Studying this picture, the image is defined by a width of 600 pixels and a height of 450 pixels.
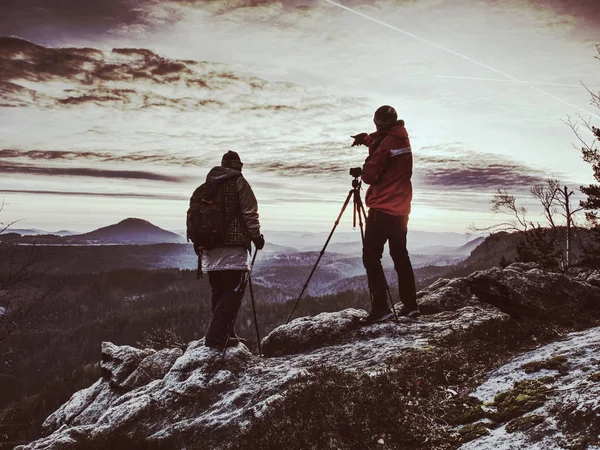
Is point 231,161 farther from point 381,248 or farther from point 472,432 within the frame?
point 472,432

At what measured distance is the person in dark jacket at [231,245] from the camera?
279 inches

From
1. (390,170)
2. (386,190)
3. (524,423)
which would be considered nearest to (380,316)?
(386,190)

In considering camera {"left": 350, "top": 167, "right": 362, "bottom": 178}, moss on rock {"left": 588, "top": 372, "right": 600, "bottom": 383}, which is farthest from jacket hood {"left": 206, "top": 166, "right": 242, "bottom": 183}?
moss on rock {"left": 588, "top": 372, "right": 600, "bottom": 383}

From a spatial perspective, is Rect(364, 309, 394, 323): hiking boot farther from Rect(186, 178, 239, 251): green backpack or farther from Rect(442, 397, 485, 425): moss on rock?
Rect(186, 178, 239, 251): green backpack

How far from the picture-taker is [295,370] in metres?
6.45

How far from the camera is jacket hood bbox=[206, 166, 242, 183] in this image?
7033 mm

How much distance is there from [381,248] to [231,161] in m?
3.68

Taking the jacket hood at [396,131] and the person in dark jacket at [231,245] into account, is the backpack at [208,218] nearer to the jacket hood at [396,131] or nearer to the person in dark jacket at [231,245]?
the person in dark jacket at [231,245]

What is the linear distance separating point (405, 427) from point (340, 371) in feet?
5.87

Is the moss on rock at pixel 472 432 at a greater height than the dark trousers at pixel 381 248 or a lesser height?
lesser

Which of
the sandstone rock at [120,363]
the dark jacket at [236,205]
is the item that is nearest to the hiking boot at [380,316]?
the dark jacket at [236,205]

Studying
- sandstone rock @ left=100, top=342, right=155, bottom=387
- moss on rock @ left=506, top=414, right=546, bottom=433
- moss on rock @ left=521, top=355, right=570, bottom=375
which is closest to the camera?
moss on rock @ left=506, top=414, right=546, bottom=433

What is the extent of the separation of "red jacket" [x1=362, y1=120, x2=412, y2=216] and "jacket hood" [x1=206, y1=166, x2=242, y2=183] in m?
2.63

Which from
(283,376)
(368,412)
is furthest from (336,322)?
(368,412)
